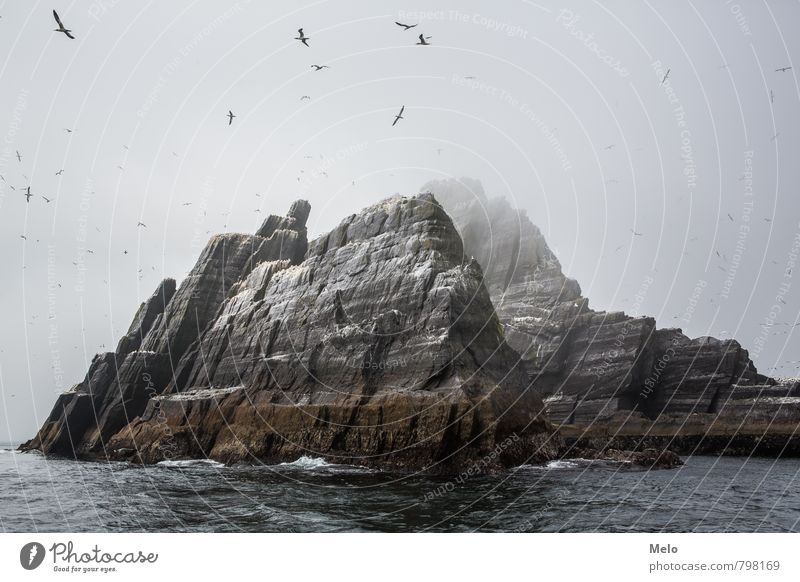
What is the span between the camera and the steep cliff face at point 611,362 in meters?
61.9

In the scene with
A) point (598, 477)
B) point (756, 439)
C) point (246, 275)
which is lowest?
point (756, 439)

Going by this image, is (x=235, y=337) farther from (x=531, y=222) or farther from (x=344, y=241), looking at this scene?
(x=531, y=222)

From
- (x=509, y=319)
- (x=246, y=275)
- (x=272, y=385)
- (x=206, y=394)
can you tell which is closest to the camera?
(x=272, y=385)

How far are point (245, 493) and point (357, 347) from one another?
17055mm

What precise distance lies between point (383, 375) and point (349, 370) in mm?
2508

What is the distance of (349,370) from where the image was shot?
35188 millimetres

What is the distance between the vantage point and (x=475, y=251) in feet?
344

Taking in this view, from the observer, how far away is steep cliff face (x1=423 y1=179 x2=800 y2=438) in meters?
61.9

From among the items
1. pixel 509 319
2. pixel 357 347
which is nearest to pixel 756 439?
pixel 509 319

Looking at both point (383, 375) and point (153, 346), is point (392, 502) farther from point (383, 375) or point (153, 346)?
point (153, 346)
